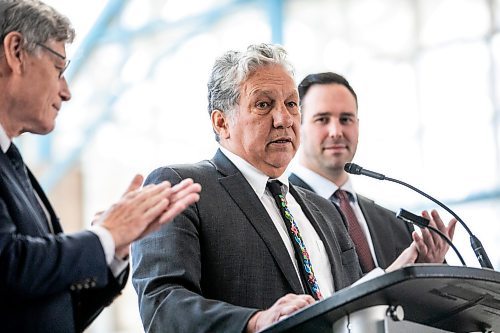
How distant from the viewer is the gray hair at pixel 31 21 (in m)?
2.63

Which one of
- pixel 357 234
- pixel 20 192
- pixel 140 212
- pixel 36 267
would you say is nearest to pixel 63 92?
pixel 20 192

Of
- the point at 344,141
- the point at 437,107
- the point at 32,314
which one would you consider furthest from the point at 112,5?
the point at 32,314

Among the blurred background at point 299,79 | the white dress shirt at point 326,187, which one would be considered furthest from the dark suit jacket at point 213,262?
the blurred background at point 299,79

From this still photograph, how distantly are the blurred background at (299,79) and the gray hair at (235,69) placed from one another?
16.9ft

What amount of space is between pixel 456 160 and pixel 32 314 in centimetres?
769

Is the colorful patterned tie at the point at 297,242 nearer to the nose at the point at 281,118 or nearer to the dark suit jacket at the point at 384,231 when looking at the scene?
the nose at the point at 281,118

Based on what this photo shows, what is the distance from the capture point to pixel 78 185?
13.3 m

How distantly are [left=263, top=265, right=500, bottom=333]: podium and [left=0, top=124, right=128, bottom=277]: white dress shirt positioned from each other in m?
0.39

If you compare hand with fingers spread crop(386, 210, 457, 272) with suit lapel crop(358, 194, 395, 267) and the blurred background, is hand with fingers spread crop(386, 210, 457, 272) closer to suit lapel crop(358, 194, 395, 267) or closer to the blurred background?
suit lapel crop(358, 194, 395, 267)

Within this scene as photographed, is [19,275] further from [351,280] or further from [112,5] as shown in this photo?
[112,5]

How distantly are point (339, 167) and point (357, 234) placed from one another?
36cm

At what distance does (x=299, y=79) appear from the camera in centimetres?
817

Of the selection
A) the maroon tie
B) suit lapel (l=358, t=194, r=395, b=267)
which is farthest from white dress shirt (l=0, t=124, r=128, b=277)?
suit lapel (l=358, t=194, r=395, b=267)

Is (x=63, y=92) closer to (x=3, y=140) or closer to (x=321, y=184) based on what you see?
(x=3, y=140)
